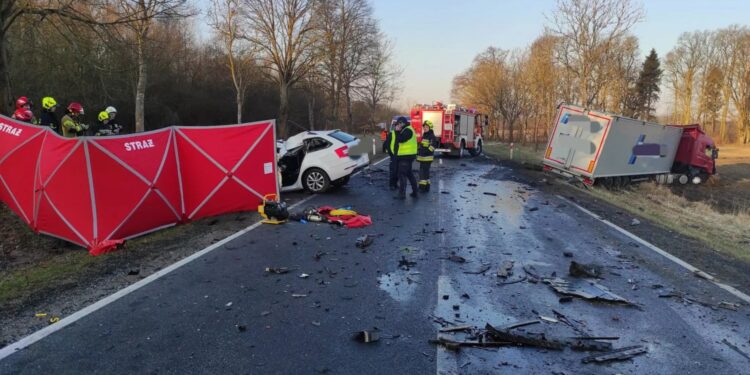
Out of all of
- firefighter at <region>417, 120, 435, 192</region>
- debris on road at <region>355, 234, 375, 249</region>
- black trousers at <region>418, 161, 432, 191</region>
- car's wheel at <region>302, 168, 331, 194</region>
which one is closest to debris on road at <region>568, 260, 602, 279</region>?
debris on road at <region>355, 234, 375, 249</region>

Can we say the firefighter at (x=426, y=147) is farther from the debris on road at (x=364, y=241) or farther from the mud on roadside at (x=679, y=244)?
the debris on road at (x=364, y=241)

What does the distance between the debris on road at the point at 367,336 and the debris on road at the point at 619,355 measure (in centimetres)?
160

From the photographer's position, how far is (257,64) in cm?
3388

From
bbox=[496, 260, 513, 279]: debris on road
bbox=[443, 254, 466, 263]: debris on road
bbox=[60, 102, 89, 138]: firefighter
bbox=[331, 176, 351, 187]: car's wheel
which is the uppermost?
bbox=[60, 102, 89, 138]: firefighter

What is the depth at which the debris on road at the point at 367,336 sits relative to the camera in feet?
12.4

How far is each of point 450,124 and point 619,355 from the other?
21.6 metres

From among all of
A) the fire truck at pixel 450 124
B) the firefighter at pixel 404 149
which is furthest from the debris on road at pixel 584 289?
the fire truck at pixel 450 124

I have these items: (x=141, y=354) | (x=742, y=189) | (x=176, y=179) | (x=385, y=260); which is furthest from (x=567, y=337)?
(x=742, y=189)

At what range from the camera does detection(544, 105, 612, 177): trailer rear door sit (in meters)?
16.0

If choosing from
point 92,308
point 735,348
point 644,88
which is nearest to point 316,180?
point 92,308

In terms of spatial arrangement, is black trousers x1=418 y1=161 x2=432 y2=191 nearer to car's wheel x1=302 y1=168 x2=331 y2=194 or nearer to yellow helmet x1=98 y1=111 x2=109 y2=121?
car's wheel x1=302 y1=168 x2=331 y2=194

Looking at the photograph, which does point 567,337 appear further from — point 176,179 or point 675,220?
point 675,220

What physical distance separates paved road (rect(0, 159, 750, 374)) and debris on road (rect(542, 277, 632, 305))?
13 centimetres

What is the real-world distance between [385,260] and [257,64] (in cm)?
3071
